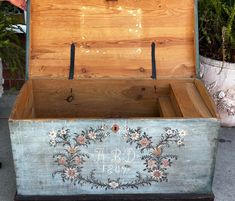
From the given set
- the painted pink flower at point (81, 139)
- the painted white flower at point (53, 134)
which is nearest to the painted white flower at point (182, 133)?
the painted pink flower at point (81, 139)

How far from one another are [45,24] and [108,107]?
19.9 inches

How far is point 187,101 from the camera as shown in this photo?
1732 mm

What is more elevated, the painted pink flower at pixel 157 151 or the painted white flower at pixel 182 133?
the painted white flower at pixel 182 133

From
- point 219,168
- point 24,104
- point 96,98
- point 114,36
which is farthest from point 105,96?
point 219,168

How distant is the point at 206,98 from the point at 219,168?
0.46m

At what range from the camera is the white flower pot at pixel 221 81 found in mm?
2203

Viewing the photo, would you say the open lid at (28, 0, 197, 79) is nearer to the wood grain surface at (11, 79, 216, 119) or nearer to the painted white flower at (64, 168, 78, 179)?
the wood grain surface at (11, 79, 216, 119)

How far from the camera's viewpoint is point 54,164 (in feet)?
4.93

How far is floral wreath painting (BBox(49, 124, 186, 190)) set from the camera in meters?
1.44

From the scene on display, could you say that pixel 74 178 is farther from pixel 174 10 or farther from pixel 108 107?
pixel 174 10

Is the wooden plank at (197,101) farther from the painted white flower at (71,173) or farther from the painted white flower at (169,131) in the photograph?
the painted white flower at (71,173)

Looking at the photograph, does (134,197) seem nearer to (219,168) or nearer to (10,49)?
(219,168)

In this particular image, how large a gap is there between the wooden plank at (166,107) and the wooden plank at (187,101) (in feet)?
0.09

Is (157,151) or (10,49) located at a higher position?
(10,49)
